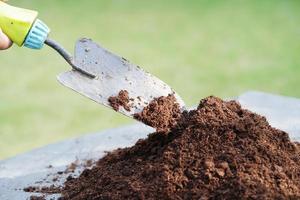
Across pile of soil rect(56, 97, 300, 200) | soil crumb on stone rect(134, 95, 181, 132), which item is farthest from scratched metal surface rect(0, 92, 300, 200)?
soil crumb on stone rect(134, 95, 181, 132)

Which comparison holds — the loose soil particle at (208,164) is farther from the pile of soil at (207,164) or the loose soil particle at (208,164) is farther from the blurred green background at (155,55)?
the blurred green background at (155,55)

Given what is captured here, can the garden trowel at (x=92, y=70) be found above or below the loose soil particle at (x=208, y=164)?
Answer: above

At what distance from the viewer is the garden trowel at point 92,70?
7.11 ft

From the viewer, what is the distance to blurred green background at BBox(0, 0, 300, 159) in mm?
4574

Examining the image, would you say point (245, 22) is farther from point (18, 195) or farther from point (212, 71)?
point (18, 195)

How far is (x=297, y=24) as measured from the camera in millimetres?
6203

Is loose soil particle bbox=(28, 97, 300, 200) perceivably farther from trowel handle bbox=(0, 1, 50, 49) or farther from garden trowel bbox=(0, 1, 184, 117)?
trowel handle bbox=(0, 1, 50, 49)

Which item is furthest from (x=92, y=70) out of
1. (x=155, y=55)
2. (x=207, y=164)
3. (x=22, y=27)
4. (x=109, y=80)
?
(x=155, y=55)

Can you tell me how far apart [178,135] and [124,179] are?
22 centimetres

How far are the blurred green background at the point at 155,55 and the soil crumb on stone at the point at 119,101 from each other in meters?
2.04

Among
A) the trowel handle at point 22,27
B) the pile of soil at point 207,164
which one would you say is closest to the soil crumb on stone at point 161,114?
the pile of soil at point 207,164

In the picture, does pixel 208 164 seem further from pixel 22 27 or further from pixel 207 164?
pixel 22 27

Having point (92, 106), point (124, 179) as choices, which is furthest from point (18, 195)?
point (92, 106)

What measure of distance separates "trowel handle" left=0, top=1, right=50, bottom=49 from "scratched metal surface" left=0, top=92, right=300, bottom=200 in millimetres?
554
